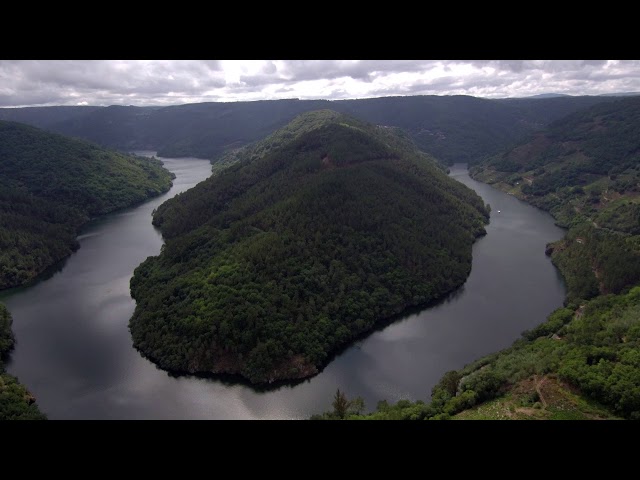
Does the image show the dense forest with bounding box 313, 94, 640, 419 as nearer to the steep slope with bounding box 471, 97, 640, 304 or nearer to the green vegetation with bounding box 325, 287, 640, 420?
the green vegetation with bounding box 325, 287, 640, 420

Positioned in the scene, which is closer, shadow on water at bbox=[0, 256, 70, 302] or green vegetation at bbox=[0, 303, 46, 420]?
green vegetation at bbox=[0, 303, 46, 420]

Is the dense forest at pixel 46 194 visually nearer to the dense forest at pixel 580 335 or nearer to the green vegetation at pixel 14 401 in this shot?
the green vegetation at pixel 14 401

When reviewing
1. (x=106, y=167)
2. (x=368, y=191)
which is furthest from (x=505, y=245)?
(x=106, y=167)

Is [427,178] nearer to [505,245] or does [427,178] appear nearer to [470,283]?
[505,245]

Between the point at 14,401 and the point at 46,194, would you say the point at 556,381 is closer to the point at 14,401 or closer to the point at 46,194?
the point at 14,401

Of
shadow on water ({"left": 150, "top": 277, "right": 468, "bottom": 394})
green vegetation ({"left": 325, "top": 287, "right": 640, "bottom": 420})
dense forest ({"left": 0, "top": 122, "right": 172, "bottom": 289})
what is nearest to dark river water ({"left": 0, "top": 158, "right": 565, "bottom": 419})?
shadow on water ({"left": 150, "top": 277, "right": 468, "bottom": 394})
